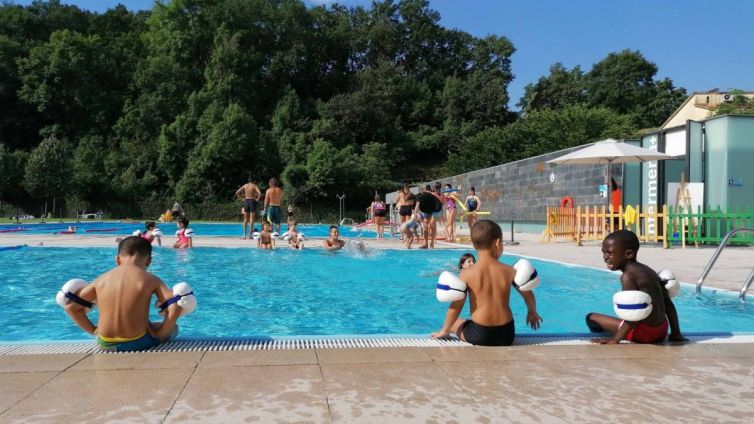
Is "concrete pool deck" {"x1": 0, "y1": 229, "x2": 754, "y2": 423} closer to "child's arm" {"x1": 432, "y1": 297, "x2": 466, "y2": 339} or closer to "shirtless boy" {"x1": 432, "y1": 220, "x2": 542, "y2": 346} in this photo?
"shirtless boy" {"x1": 432, "y1": 220, "x2": 542, "y2": 346}

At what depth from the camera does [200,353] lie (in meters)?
3.38

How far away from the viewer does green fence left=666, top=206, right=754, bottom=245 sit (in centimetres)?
1298

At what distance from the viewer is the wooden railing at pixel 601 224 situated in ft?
45.2

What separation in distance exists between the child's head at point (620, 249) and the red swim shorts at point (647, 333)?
1.37ft

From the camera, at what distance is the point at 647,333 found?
3691 mm

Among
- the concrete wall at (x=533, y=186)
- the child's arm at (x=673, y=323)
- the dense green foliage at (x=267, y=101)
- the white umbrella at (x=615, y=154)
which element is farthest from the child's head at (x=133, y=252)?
the dense green foliage at (x=267, y=101)

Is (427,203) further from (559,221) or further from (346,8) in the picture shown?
(346,8)

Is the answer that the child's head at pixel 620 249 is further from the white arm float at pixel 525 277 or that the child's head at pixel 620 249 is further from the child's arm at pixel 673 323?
the white arm float at pixel 525 277

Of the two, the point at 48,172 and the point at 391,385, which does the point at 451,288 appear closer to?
the point at 391,385

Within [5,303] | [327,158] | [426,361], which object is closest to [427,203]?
[5,303]

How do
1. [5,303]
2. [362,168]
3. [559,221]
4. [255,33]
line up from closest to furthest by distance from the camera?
1. [5,303]
2. [559,221]
3. [362,168]
4. [255,33]

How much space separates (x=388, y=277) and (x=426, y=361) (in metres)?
6.19

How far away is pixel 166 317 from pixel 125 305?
258 millimetres

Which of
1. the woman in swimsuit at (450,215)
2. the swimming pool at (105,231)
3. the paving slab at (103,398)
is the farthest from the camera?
the swimming pool at (105,231)
